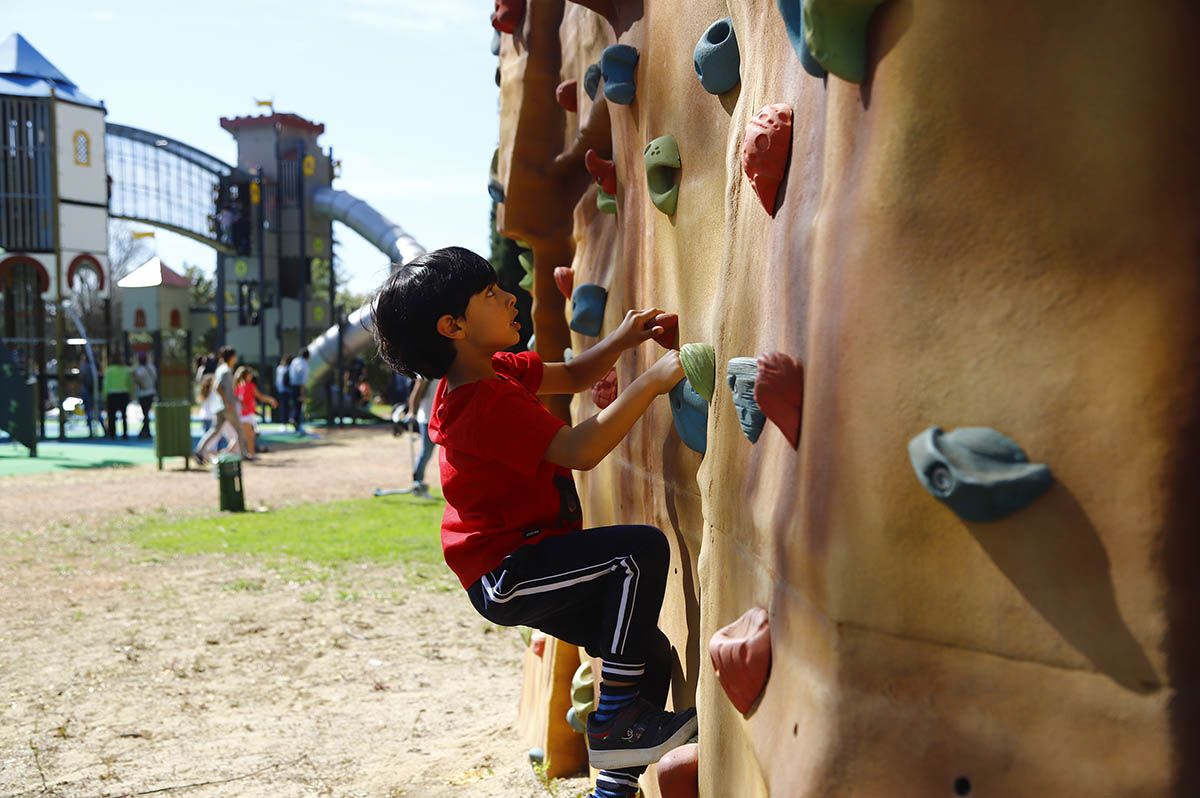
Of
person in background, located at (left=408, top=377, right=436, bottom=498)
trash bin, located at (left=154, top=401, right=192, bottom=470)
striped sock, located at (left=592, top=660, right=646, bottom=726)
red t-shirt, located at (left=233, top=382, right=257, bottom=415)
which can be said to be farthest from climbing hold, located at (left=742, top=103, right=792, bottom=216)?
trash bin, located at (left=154, top=401, right=192, bottom=470)

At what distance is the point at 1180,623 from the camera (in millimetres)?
1312

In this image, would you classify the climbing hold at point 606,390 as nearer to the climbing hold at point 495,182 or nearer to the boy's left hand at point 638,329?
the boy's left hand at point 638,329

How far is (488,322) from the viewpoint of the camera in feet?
9.37

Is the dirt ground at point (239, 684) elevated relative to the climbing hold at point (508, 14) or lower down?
lower down

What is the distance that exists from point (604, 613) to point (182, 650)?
441cm

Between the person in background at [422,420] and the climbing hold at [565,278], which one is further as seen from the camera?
the person in background at [422,420]

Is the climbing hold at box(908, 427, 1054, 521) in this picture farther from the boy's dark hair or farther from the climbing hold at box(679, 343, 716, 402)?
the boy's dark hair

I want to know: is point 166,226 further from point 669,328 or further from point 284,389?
point 669,328

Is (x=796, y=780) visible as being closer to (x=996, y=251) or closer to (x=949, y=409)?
(x=949, y=409)

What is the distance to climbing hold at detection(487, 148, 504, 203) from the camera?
16.4 feet

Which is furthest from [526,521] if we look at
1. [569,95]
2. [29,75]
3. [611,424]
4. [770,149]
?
[29,75]

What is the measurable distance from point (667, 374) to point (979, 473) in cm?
129

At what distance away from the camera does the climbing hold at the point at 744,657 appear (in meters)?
1.85

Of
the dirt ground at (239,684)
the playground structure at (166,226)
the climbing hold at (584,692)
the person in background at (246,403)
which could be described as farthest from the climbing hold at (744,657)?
the playground structure at (166,226)
